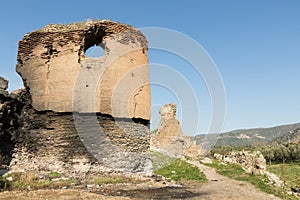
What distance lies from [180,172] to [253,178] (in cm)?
338

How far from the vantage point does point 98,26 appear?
1233cm

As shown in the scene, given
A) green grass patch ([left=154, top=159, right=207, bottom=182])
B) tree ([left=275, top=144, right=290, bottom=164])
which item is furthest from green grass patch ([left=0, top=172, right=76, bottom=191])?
tree ([left=275, top=144, right=290, bottom=164])

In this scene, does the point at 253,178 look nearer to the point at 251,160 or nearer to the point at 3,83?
the point at 251,160

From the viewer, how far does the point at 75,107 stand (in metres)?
11.3

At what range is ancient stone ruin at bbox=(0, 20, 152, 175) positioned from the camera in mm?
11109

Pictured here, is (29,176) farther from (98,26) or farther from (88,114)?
(98,26)

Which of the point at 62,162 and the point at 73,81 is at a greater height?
the point at 73,81

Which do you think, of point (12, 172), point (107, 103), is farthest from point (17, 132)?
point (107, 103)

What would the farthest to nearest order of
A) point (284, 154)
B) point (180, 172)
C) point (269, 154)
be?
point (269, 154) < point (284, 154) < point (180, 172)

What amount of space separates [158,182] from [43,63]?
6.47 meters

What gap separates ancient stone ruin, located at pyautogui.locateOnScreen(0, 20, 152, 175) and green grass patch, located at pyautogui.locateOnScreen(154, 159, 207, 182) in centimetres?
186

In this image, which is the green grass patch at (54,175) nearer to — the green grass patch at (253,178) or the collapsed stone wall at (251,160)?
the green grass patch at (253,178)

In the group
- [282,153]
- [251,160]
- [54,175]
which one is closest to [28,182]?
[54,175]

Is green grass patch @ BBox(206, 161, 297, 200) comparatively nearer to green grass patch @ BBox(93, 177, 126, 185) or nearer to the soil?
the soil
